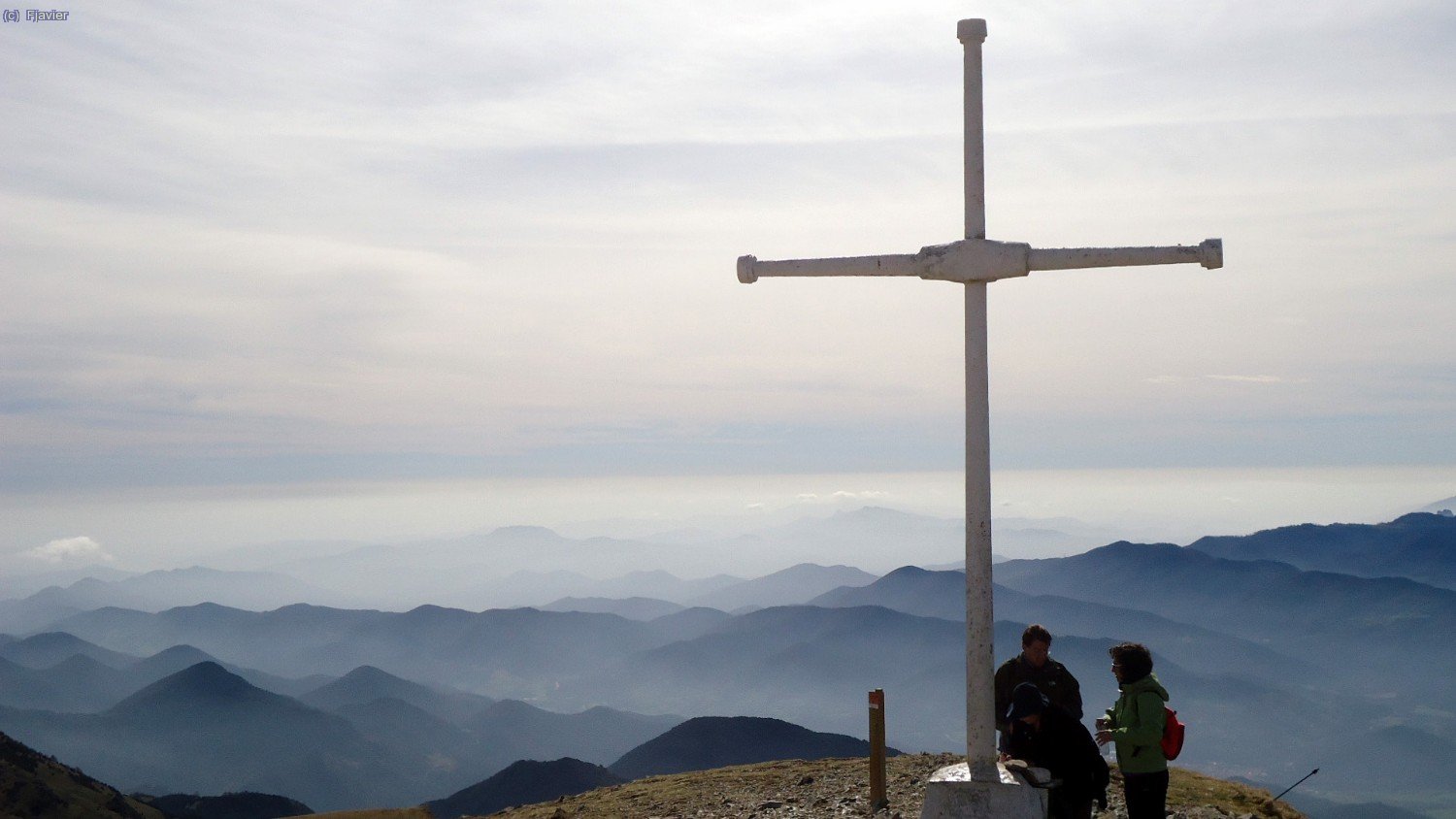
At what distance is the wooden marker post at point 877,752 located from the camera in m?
18.6

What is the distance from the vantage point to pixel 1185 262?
11.7 meters

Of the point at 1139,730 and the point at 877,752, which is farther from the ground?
the point at 1139,730

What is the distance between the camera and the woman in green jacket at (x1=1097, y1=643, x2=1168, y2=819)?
1208 cm

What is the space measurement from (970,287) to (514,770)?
448ft

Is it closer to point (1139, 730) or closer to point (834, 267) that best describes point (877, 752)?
point (1139, 730)

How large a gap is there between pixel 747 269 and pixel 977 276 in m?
2.60

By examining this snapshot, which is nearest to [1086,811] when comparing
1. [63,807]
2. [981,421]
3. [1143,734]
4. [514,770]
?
[1143,734]

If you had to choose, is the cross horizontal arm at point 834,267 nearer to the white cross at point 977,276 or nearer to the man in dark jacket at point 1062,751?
the white cross at point 977,276

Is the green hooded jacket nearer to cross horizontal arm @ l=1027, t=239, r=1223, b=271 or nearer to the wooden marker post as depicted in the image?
cross horizontal arm @ l=1027, t=239, r=1223, b=271

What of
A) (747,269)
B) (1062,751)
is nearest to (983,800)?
(1062,751)

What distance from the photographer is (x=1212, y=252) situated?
11.5 m

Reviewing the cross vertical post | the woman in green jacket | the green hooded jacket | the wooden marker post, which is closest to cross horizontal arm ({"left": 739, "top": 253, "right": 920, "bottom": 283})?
the cross vertical post

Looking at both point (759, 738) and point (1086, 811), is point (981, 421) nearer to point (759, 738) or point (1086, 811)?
point (1086, 811)

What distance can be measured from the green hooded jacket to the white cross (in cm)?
141
